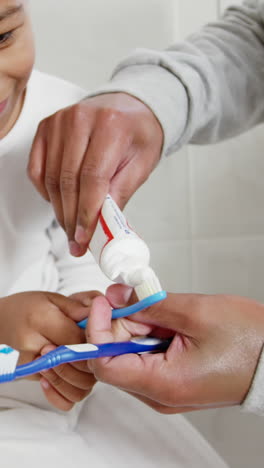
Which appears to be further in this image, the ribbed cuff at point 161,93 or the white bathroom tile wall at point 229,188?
the white bathroom tile wall at point 229,188

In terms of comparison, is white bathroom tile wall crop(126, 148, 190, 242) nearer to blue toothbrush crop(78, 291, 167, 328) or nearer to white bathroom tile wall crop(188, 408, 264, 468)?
white bathroom tile wall crop(188, 408, 264, 468)

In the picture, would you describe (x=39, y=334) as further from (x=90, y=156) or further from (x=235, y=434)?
(x=235, y=434)

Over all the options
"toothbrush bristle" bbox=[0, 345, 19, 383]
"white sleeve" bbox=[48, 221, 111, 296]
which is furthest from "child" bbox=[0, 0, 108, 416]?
"toothbrush bristle" bbox=[0, 345, 19, 383]

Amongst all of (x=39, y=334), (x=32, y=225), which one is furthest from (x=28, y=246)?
(x=39, y=334)

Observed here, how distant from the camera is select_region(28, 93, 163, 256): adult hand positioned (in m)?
0.48

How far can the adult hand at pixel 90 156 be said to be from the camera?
1.57 ft

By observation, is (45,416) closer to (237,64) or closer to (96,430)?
(96,430)

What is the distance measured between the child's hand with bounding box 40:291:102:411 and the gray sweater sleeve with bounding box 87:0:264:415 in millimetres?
176

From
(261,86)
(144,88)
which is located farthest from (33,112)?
(261,86)

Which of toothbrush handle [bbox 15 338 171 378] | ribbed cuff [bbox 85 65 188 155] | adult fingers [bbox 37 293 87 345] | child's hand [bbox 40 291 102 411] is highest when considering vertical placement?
ribbed cuff [bbox 85 65 188 155]

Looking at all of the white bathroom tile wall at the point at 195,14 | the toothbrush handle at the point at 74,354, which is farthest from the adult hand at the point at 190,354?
the white bathroom tile wall at the point at 195,14

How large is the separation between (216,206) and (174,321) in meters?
0.53

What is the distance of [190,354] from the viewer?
0.46 m

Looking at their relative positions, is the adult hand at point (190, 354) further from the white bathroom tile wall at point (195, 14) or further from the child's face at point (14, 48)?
the white bathroom tile wall at point (195, 14)
